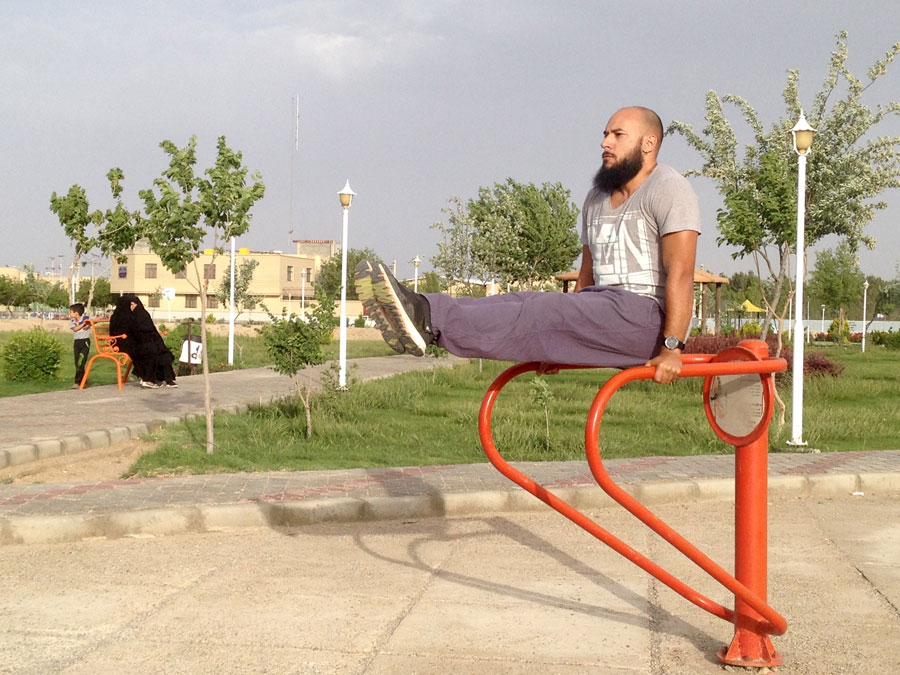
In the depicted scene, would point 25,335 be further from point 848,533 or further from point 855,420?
point 848,533

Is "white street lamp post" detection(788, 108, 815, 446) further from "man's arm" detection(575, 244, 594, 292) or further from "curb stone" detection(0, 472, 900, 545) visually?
"man's arm" detection(575, 244, 594, 292)

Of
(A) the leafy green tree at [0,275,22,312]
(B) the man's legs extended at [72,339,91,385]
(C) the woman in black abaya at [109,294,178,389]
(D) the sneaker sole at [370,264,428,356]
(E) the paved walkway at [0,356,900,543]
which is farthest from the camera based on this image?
(A) the leafy green tree at [0,275,22,312]

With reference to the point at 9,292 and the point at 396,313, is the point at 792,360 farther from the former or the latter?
→ the point at 9,292

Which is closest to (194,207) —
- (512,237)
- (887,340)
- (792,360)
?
(792,360)

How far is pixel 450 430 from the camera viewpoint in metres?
11.4

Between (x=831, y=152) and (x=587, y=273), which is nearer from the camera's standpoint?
(x=587, y=273)

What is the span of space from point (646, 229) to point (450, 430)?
786 centimetres

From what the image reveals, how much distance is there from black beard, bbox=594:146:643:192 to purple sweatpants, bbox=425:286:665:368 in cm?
45

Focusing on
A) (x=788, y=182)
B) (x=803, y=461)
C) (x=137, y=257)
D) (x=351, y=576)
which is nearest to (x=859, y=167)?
(x=788, y=182)

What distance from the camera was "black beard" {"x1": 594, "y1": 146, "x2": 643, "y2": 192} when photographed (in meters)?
3.77

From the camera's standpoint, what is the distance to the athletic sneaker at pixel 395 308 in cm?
329

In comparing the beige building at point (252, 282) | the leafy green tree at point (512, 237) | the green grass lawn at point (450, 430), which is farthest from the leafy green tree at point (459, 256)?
the beige building at point (252, 282)

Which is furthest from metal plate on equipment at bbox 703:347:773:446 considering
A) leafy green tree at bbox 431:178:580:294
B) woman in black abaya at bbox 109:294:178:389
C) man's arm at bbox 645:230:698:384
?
leafy green tree at bbox 431:178:580:294

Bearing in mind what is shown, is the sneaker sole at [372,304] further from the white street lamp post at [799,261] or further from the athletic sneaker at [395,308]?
the white street lamp post at [799,261]
